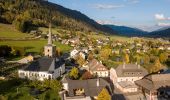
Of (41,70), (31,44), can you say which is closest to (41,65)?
(41,70)

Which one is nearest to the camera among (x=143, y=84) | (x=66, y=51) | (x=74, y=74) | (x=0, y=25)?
(x=143, y=84)

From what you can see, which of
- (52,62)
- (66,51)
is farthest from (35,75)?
(66,51)

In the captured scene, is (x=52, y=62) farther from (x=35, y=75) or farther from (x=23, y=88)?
Result: (x=23, y=88)

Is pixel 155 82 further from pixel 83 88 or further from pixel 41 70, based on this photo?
pixel 41 70

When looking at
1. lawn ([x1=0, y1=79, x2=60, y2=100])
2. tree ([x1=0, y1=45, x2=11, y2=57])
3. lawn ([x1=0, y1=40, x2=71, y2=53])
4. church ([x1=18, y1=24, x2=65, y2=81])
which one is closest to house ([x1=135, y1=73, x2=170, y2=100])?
lawn ([x1=0, y1=79, x2=60, y2=100])

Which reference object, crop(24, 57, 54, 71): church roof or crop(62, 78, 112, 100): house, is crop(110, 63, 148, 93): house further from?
crop(24, 57, 54, 71): church roof

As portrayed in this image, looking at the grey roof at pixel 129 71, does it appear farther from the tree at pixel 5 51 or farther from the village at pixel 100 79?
the tree at pixel 5 51

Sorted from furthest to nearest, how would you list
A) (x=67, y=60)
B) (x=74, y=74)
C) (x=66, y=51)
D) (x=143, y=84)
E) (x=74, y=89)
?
(x=66, y=51) → (x=67, y=60) → (x=74, y=74) → (x=143, y=84) → (x=74, y=89)
